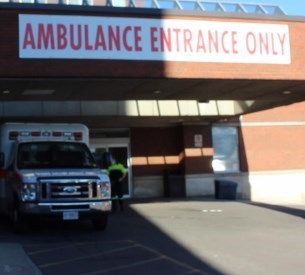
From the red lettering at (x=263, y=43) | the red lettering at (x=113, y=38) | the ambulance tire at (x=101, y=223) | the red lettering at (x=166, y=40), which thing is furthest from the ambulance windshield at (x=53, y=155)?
the red lettering at (x=263, y=43)

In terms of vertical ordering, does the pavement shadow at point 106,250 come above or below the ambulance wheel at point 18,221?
below

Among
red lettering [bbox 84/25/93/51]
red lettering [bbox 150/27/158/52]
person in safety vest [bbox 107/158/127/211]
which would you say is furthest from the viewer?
person in safety vest [bbox 107/158/127/211]

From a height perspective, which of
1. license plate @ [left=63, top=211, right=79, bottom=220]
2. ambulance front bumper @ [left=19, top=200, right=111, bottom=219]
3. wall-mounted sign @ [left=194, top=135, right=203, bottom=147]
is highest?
wall-mounted sign @ [left=194, top=135, right=203, bottom=147]

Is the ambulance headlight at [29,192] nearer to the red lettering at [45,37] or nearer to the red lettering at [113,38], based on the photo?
the red lettering at [45,37]

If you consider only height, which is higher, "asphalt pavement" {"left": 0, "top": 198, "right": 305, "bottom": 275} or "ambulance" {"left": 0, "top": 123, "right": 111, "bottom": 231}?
"ambulance" {"left": 0, "top": 123, "right": 111, "bottom": 231}

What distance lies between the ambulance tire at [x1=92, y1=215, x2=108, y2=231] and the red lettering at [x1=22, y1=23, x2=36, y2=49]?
4438 millimetres

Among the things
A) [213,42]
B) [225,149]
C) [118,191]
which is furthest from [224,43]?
[225,149]

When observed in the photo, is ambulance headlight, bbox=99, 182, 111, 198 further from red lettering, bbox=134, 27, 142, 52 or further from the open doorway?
the open doorway

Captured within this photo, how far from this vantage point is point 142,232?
43.7 feet

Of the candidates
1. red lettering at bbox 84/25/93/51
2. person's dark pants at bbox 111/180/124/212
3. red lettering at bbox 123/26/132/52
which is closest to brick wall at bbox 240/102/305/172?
person's dark pants at bbox 111/180/124/212

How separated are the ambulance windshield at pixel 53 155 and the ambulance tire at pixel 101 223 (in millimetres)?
1352

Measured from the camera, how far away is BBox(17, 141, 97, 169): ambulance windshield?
13391mm

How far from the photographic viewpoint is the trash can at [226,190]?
24156 millimetres

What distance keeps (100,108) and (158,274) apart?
43.7 feet
